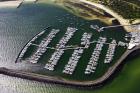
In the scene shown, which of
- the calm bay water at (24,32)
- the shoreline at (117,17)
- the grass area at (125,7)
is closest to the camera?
the calm bay water at (24,32)

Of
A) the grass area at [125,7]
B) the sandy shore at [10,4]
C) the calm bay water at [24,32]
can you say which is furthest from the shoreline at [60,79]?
the sandy shore at [10,4]

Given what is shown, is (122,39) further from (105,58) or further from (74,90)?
(74,90)

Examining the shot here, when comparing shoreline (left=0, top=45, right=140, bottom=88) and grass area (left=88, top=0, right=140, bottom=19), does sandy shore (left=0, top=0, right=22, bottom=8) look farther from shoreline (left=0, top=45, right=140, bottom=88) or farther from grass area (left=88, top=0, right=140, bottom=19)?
shoreline (left=0, top=45, right=140, bottom=88)

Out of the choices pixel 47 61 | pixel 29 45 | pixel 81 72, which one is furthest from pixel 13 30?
pixel 81 72

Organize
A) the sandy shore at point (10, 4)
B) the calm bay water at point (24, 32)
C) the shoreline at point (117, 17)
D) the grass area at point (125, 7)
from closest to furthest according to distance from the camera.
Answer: the calm bay water at point (24, 32), the shoreline at point (117, 17), the grass area at point (125, 7), the sandy shore at point (10, 4)

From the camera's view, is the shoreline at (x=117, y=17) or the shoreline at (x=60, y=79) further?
the shoreline at (x=117, y=17)

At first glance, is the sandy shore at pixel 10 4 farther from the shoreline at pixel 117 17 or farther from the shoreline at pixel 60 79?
the shoreline at pixel 60 79

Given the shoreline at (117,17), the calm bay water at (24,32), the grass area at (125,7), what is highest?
the grass area at (125,7)

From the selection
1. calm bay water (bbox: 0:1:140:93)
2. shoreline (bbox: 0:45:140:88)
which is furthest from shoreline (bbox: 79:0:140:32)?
shoreline (bbox: 0:45:140:88)
